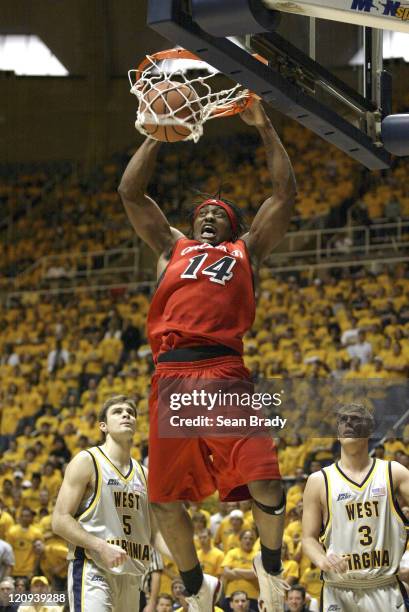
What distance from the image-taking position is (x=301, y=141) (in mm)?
21031

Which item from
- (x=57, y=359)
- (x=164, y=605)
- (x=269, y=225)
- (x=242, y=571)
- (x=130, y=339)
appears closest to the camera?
(x=269, y=225)

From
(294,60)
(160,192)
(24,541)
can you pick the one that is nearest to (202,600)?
(294,60)

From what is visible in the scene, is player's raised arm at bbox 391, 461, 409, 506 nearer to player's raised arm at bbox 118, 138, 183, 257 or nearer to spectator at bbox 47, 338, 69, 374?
player's raised arm at bbox 118, 138, 183, 257

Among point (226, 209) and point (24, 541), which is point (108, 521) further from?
point (24, 541)

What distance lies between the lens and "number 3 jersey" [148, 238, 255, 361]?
5254 mm

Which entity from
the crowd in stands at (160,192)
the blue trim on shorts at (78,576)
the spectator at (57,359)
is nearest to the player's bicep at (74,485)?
the blue trim on shorts at (78,576)

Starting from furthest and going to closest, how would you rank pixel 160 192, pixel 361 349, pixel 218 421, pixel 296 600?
pixel 160 192, pixel 361 349, pixel 296 600, pixel 218 421

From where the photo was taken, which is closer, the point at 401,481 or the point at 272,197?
the point at 272,197

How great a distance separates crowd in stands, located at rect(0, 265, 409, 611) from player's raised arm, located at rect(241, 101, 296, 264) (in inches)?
100

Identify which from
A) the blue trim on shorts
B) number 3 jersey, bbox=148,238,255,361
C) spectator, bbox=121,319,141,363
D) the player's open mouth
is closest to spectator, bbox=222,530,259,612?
the blue trim on shorts

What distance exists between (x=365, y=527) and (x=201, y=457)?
1137mm

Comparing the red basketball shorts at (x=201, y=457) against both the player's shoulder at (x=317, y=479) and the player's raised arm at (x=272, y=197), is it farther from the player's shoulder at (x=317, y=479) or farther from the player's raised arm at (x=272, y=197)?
the player's shoulder at (x=317, y=479)

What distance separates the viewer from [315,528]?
5852 millimetres

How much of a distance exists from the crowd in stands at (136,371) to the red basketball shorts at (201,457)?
2.59 m
